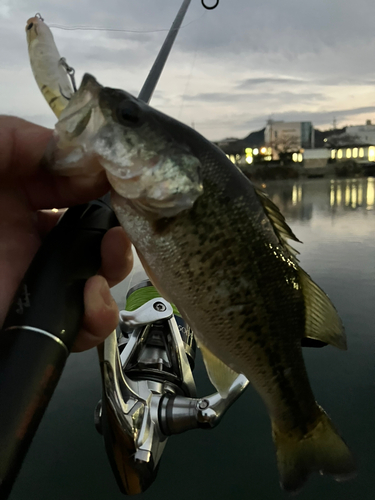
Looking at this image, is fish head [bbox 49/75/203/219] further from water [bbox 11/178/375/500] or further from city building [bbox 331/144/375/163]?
city building [bbox 331/144/375/163]

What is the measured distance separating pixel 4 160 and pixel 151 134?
61 centimetres

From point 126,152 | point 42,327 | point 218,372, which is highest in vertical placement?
point 126,152

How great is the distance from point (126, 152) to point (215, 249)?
1.44 ft

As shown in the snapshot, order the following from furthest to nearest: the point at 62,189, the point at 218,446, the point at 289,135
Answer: the point at 289,135
the point at 218,446
the point at 62,189

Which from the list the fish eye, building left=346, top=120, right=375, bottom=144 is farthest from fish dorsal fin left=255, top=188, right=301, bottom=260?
building left=346, top=120, right=375, bottom=144

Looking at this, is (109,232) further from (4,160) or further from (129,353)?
(129,353)

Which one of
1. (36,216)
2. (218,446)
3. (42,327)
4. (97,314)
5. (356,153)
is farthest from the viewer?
(356,153)

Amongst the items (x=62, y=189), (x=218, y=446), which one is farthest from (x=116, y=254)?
(x=218, y=446)

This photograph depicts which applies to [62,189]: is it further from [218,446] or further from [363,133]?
[363,133]

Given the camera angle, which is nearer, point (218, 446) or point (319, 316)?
point (319, 316)

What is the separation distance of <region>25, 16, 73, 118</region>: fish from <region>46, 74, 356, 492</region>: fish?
10 centimetres

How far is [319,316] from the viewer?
4.61 ft

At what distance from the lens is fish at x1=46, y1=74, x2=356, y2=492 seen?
1.18 m

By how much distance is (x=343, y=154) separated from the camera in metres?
50.3
